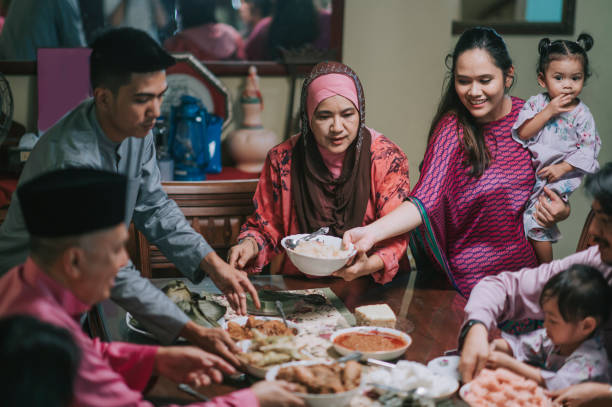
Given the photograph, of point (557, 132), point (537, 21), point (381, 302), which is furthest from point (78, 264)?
point (537, 21)

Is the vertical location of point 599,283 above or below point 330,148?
below

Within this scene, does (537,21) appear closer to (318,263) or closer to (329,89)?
(329,89)

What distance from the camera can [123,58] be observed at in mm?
1752

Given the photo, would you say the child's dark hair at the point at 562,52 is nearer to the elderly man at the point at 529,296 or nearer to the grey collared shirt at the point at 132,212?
the elderly man at the point at 529,296

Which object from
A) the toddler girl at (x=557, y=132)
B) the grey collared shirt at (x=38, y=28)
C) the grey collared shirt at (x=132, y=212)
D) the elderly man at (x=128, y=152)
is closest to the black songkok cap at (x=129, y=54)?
the elderly man at (x=128, y=152)

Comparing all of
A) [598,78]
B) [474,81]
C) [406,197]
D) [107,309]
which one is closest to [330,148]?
[406,197]

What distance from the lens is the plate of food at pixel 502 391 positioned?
1.41 m

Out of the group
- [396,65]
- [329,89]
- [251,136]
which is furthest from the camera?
[396,65]

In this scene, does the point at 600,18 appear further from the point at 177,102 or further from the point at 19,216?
the point at 19,216

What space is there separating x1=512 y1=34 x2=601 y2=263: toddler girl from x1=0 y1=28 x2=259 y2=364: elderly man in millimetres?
1219

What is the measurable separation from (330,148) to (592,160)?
1033 millimetres

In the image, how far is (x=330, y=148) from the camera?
7.93 ft

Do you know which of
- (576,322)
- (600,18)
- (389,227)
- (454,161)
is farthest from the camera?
(600,18)

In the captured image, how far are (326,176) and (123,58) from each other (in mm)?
1055
